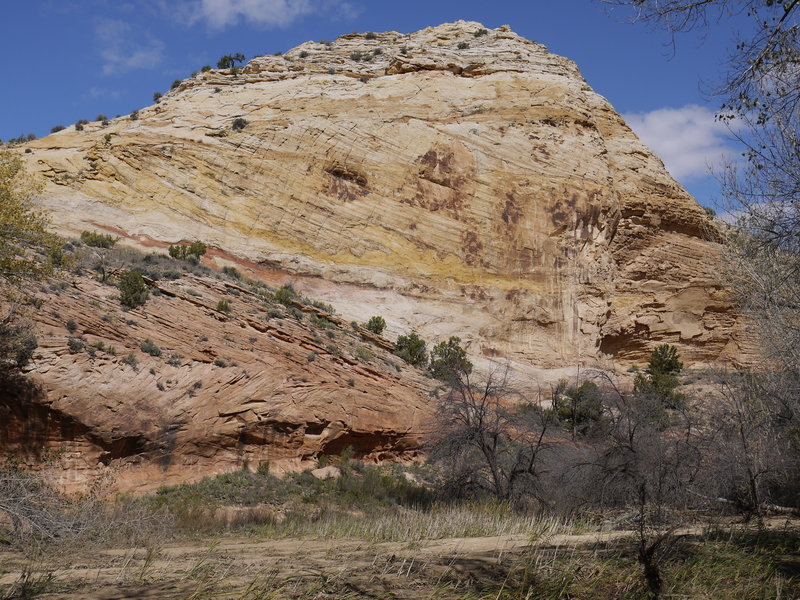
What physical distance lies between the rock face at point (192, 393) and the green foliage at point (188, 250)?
4350 millimetres

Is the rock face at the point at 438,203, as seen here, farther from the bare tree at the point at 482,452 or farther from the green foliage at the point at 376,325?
the bare tree at the point at 482,452

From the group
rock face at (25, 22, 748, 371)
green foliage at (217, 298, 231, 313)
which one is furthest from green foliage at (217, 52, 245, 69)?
green foliage at (217, 298, 231, 313)

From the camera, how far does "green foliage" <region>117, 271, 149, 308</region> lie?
1841cm

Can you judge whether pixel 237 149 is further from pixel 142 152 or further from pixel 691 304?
pixel 691 304

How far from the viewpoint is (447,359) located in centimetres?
2644

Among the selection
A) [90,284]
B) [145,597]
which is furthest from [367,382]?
[145,597]

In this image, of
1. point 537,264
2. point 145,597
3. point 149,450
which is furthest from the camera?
point 537,264

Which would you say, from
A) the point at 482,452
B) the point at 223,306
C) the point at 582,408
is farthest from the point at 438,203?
the point at 482,452

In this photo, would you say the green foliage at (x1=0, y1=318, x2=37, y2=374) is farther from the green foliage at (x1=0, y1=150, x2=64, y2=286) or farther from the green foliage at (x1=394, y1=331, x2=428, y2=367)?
the green foliage at (x1=394, y1=331, x2=428, y2=367)

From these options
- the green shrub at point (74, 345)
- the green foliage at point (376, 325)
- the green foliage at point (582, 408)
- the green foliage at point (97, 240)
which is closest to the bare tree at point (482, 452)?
the green foliage at point (582, 408)

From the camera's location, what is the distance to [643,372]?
33.9m

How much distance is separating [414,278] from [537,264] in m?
7.00

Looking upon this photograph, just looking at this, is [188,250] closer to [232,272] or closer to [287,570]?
[232,272]

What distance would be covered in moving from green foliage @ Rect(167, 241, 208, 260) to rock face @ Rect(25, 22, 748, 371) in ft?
4.07
